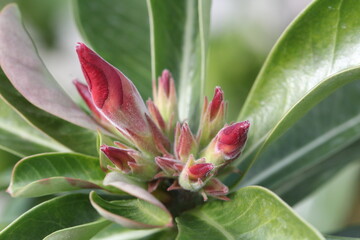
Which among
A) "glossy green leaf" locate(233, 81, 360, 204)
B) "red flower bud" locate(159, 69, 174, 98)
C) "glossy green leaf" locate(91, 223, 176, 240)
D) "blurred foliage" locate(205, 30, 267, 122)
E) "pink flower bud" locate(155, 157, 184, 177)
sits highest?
"red flower bud" locate(159, 69, 174, 98)

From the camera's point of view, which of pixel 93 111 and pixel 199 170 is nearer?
pixel 199 170

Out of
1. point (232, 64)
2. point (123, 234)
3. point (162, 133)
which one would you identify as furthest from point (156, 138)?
point (232, 64)

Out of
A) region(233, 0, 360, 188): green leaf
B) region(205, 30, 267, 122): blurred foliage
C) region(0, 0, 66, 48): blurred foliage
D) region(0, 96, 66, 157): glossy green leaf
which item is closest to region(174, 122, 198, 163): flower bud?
region(233, 0, 360, 188): green leaf

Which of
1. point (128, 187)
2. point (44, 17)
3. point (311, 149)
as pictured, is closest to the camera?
point (128, 187)

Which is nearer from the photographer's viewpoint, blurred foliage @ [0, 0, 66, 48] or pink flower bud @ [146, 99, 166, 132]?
pink flower bud @ [146, 99, 166, 132]

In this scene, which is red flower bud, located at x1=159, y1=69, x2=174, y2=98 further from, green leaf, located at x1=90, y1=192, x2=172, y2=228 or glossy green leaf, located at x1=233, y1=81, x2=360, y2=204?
glossy green leaf, located at x1=233, y1=81, x2=360, y2=204

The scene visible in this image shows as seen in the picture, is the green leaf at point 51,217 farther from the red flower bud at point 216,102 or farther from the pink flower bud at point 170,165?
the red flower bud at point 216,102

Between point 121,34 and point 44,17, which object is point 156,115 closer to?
point 121,34
